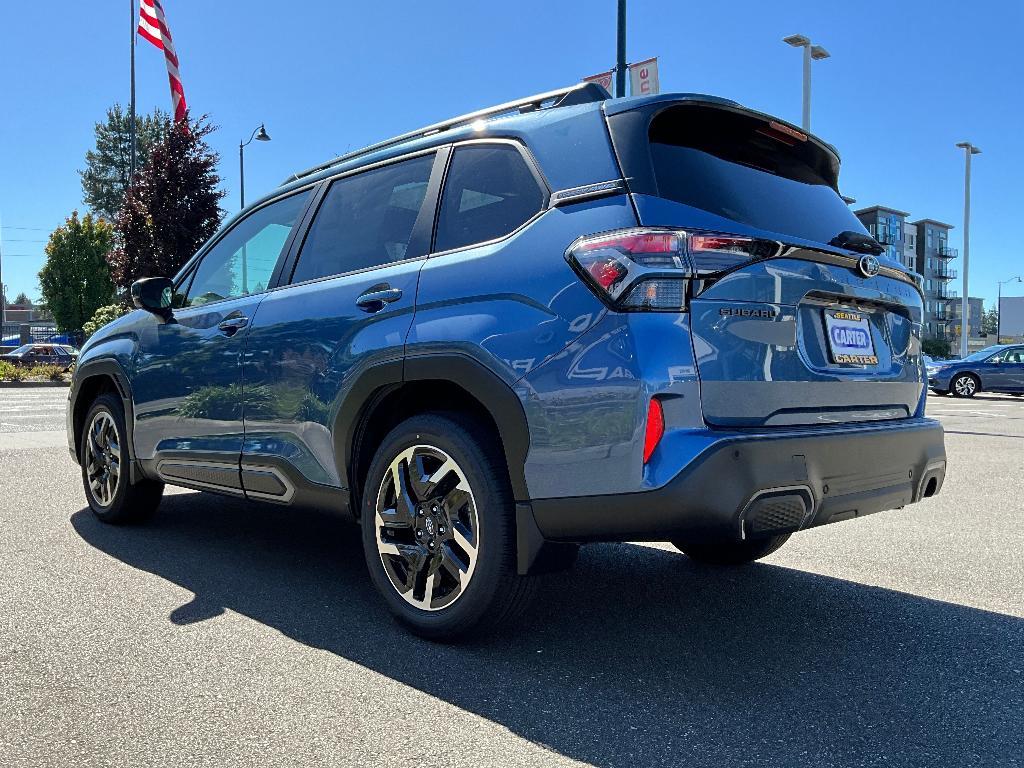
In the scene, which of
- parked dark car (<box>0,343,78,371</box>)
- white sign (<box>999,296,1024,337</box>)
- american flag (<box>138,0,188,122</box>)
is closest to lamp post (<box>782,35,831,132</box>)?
american flag (<box>138,0,188,122</box>)

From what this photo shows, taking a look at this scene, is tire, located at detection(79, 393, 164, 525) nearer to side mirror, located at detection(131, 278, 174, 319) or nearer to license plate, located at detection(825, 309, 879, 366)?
side mirror, located at detection(131, 278, 174, 319)

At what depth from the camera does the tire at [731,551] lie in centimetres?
427

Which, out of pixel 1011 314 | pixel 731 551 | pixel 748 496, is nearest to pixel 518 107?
pixel 748 496

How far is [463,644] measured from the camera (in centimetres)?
317

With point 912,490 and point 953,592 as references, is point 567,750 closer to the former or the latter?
point 912,490

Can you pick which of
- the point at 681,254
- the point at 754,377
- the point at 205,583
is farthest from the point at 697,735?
the point at 205,583

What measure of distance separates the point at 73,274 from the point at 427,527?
52.6 m

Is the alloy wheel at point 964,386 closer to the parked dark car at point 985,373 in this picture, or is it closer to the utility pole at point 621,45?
the parked dark car at point 985,373

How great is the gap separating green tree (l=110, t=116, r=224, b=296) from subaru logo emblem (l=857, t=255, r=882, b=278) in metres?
25.9

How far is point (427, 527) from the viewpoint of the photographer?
128 inches

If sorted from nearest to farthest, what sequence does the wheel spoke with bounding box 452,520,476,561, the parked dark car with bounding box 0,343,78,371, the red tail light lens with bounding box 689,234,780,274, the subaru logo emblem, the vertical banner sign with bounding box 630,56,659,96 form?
the red tail light lens with bounding box 689,234,780,274, the wheel spoke with bounding box 452,520,476,561, the subaru logo emblem, the vertical banner sign with bounding box 630,56,659,96, the parked dark car with bounding box 0,343,78,371

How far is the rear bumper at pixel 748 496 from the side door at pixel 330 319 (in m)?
0.98

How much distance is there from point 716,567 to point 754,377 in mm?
1886

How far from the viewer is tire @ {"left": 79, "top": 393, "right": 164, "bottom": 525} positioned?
5102 mm
